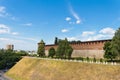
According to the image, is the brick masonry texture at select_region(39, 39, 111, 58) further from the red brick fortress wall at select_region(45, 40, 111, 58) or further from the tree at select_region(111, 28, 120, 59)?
the tree at select_region(111, 28, 120, 59)

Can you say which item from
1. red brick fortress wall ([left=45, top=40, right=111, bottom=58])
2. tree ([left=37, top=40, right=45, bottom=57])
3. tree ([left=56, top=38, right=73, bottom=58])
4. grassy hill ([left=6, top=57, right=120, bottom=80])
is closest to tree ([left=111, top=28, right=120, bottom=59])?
grassy hill ([left=6, top=57, right=120, bottom=80])

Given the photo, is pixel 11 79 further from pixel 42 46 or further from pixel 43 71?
pixel 42 46

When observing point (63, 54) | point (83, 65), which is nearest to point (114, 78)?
point (83, 65)

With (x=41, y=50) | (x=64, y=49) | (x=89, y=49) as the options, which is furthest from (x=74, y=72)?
(x=41, y=50)

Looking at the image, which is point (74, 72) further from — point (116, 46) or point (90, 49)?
point (90, 49)

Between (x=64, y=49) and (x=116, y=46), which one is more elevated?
(x=116, y=46)

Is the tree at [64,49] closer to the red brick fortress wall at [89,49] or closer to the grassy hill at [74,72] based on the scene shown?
the red brick fortress wall at [89,49]

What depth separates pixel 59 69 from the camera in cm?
5653

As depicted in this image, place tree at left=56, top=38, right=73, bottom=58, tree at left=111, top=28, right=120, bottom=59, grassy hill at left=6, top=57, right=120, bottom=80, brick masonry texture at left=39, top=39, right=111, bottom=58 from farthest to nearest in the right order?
tree at left=56, top=38, right=73, bottom=58 < brick masonry texture at left=39, top=39, right=111, bottom=58 < tree at left=111, top=28, right=120, bottom=59 < grassy hill at left=6, top=57, right=120, bottom=80

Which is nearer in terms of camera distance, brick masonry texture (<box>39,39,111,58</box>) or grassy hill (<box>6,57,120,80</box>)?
grassy hill (<box>6,57,120,80</box>)

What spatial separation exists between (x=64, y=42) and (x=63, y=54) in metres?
5.52

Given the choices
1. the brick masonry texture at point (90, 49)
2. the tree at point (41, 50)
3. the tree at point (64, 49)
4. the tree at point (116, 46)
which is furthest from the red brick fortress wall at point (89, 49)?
the tree at point (41, 50)

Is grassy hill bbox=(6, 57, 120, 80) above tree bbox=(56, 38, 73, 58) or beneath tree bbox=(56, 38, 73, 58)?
beneath

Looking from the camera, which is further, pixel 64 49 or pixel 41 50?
pixel 41 50
